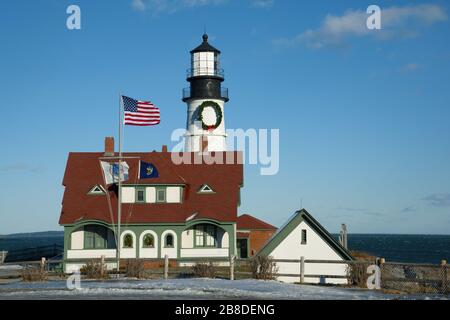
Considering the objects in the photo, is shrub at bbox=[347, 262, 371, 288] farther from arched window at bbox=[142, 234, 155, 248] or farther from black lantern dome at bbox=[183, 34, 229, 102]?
black lantern dome at bbox=[183, 34, 229, 102]

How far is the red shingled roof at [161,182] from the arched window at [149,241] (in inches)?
40.4

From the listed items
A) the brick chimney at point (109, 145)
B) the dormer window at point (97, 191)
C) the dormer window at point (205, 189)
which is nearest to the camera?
the dormer window at point (97, 191)

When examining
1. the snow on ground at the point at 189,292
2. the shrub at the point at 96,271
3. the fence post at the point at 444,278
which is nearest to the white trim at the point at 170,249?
the shrub at the point at 96,271

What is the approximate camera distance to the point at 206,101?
55969 millimetres

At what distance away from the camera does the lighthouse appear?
55.7 meters

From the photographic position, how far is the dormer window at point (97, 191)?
44409 mm

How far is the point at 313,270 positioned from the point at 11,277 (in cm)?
1498

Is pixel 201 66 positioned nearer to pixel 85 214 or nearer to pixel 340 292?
pixel 85 214

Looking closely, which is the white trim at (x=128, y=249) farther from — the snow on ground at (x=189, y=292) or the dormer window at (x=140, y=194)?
the snow on ground at (x=189, y=292)

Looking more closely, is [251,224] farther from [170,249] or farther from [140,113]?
[140,113]

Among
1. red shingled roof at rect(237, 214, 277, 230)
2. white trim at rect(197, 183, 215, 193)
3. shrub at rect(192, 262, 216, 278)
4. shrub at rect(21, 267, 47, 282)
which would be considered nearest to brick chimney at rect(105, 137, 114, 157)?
white trim at rect(197, 183, 215, 193)

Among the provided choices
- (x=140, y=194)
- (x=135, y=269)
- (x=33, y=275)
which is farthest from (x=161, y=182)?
(x=33, y=275)

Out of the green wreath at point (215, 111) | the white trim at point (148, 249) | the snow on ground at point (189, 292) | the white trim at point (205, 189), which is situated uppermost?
the green wreath at point (215, 111)
